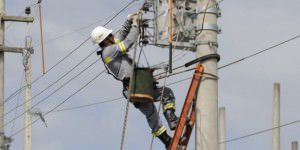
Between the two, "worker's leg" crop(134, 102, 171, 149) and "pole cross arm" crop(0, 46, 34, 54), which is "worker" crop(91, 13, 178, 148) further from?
"pole cross arm" crop(0, 46, 34, 54)

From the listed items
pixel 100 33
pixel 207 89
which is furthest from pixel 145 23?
pixel 207 89

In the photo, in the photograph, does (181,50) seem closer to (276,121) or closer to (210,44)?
(210,44)

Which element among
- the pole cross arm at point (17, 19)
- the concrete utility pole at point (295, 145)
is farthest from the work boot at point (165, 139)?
the concrete utility pole at point (295, 145)

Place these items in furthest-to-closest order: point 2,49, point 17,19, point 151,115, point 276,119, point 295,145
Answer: point 295,145, point 17,19, point 2,49, point 276,119, point 151,115

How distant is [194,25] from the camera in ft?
37.9

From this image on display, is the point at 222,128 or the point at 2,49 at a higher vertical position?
the point at 2,49

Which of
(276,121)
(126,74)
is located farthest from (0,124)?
(126,74)

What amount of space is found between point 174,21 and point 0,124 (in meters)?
14.9

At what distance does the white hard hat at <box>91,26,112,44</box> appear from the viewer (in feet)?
39.2

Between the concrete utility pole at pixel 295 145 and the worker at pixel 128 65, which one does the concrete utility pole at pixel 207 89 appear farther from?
the concrete utility pole at pixel 295 145

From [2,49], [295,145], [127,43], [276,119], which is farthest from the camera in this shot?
[295,145]

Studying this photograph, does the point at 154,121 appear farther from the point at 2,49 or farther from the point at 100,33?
the point at 2,49

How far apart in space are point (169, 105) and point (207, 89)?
37.2 inches

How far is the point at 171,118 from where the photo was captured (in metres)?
12.1
